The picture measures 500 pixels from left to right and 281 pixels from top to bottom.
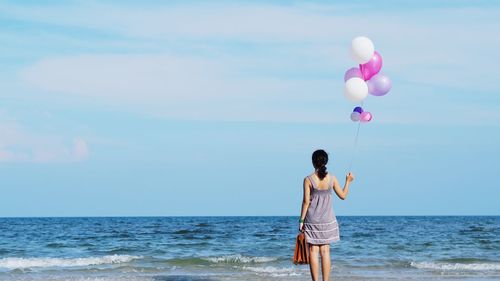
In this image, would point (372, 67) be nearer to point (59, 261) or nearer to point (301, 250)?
point (301, 250)

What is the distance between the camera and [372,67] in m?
10.2

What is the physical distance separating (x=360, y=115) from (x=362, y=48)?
970mm

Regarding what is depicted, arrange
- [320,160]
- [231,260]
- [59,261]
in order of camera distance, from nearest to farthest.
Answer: [320,160] < [231,260] < [59,261]

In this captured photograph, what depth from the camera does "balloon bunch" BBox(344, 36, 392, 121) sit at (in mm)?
9953

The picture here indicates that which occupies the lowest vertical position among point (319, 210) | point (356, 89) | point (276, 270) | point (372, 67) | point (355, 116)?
point (276, 270)

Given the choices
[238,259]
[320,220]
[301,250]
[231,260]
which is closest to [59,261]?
[231,260]

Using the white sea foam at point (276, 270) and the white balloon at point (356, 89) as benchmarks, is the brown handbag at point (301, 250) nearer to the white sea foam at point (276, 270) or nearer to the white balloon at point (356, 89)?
the white balloon at point (356, 89)

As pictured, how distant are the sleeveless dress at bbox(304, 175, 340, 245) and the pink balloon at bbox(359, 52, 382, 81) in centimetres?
171

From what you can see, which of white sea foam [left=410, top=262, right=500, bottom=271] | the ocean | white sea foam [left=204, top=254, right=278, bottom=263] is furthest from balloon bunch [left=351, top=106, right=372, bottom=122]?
white sea foam [left=204, top=254, right=278, bottom=263]

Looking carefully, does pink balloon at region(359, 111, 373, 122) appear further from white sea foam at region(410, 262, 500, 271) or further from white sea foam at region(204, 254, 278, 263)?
white sea foam at region(204, 254, 278, 263)

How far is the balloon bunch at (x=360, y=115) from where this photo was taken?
33.9 ft

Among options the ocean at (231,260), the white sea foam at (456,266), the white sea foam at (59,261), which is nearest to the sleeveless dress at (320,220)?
the ocean at (231,260)

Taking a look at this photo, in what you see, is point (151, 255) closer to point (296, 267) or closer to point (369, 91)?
point (296, 267)

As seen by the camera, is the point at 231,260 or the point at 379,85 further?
the point at 231,260
